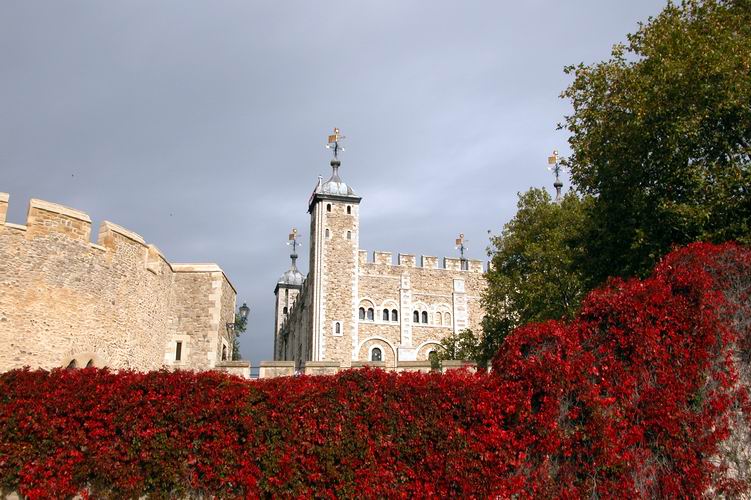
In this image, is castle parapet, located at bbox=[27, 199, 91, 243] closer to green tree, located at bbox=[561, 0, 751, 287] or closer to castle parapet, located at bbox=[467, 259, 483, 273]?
green tree, located at bbox=[561, 0, 751, 287]

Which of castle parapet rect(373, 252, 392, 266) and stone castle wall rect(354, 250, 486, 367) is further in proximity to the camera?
castle parapet rect(373, 252, 392, 266)

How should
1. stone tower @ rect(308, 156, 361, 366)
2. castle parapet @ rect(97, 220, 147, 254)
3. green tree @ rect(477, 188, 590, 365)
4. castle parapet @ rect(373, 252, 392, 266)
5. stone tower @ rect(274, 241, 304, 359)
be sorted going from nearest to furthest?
1. castle parapet @ rect(97, 220, 147, 254)
2. green tree @ rect(477, 188, 590, 365)
3. stone tower @ rect(308, 156, 361, 366)
4. castle parapet @ rect(373, 252, 392, 266)
5. stone tower @ rect(274, 241, 304, 359)

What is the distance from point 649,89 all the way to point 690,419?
718cm

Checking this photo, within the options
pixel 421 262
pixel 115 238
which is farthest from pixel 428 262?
pixel 115 238

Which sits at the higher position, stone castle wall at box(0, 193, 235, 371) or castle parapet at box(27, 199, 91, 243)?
castle parapet at box(27, 199, 91, 243)

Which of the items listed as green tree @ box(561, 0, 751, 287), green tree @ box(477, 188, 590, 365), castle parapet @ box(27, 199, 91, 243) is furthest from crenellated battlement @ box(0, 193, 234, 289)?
green tree @ box(477, 188, 590, 365)

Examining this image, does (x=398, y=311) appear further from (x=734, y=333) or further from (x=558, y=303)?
(x=734, y=333)

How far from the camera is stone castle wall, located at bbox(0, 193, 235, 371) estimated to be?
13078 millimetres

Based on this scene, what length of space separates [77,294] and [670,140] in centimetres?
1239

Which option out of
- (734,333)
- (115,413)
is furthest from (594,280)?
(115,413)

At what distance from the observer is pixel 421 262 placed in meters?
51.0

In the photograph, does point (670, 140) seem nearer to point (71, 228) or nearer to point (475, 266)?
point (71, 228)

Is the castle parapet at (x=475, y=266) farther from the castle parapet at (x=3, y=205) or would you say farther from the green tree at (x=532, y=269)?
the castle parapet at (x=3, y=205)

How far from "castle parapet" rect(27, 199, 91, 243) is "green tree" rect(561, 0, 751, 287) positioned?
1137 cm
